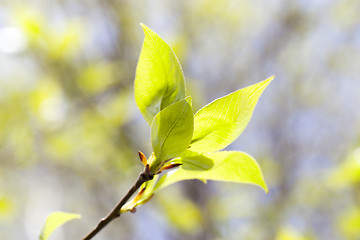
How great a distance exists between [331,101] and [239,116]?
288cm

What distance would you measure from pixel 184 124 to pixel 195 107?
5.54 feet

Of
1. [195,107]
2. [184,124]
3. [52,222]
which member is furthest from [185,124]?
[195,107]

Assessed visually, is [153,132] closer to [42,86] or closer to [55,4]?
[42,86]

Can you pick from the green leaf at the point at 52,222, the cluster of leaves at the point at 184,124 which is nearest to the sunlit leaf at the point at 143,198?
the cluster of leaves at the point at 184,124

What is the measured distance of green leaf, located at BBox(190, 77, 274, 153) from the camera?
1.22 feet

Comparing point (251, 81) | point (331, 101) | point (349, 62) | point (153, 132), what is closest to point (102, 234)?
point (251, 81)

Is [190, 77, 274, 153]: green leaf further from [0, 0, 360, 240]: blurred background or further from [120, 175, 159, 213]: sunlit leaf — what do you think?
[0, 0, 360, 240]: blurred background

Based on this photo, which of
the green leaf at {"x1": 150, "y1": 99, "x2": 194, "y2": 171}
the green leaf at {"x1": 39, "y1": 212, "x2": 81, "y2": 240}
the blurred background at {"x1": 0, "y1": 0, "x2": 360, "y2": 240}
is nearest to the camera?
the green leaf at {"x1": 150, "y1": 99, "x2": 194, "y2": 171}

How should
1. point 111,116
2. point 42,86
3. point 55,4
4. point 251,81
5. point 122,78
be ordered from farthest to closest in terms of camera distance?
point 251,81
point 55,4
point 122,78
point 111,116
point 42,86

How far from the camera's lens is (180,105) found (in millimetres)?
351

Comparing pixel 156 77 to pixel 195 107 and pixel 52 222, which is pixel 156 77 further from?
pixel 195 107

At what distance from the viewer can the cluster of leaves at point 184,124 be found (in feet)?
1.20

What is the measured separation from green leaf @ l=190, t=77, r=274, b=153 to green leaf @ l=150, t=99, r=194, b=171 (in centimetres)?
3

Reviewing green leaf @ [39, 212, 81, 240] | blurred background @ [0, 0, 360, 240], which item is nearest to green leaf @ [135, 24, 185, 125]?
green leaf @ [39, 212, 81, 240]
